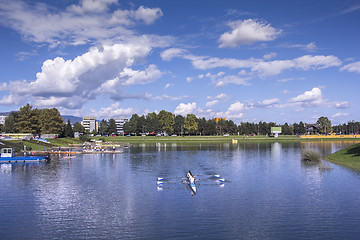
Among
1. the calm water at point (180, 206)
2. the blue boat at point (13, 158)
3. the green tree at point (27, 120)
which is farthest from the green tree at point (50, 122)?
the calm water at point (180, 206)

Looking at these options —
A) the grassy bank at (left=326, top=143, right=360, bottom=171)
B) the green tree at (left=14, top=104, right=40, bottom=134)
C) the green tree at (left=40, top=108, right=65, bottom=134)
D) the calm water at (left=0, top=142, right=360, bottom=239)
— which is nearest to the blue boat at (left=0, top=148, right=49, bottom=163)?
the calm water at (left=0, top=142, right=360, bottom=239)

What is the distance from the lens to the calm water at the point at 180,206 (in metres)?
30.0

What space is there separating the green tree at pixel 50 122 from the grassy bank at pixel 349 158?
13894 centimetres

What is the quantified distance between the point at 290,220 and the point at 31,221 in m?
28.7

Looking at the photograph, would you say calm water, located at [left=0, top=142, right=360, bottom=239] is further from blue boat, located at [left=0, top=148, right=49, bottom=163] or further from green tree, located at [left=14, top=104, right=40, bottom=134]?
green tree, located at [left=14, top=104, right=40, bottom=134]

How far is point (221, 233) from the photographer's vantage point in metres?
29.4

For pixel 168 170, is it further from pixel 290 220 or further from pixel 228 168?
pixel 290 220

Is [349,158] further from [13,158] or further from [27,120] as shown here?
[27,120]

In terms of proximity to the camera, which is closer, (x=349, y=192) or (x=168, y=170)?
(x=349, y=192)

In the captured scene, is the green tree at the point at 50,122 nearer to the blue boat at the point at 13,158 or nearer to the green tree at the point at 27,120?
the green tree at the point at 27,120

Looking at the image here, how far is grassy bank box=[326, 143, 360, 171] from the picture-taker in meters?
73.7

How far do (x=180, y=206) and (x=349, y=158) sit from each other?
6092 cm

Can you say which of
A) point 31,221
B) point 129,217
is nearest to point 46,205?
point 31,221

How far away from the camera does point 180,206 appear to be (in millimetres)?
39562
